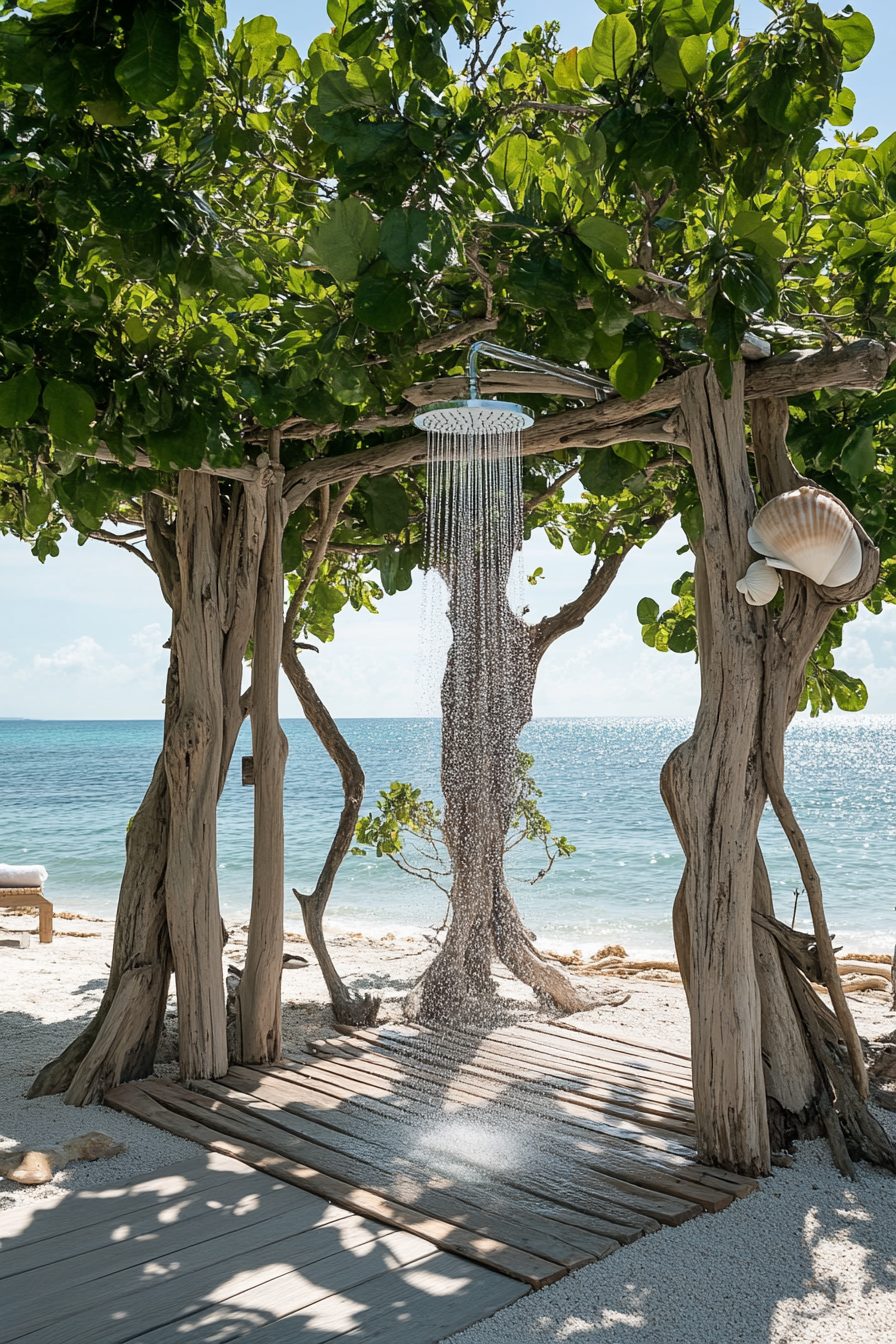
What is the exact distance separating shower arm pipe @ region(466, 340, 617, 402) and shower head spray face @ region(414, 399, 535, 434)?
0.04 meters

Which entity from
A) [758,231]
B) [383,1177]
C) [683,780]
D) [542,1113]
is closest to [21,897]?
[542,1113]

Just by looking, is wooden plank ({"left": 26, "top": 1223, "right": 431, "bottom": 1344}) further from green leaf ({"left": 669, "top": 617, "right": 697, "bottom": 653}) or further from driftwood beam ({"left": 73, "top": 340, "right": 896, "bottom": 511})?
green leaf ({"left": 669, "top": 617, "right": 697, "bottom": 653})

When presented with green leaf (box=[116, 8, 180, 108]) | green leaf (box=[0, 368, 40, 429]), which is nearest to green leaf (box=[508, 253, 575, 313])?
green leaf (box=[116, 8, 180, 108])

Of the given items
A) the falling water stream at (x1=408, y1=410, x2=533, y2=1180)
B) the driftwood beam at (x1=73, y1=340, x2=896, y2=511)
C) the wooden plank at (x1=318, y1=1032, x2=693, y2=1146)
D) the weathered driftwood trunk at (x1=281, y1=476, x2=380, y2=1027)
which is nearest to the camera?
the driftwood beam at (x1=73, y1=340, x2=896, y2=511)

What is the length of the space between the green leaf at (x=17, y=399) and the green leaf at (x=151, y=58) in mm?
977

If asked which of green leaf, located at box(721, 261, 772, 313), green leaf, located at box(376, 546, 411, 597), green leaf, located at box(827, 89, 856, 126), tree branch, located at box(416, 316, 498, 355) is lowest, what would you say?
green leaf, located at box(376, 546, 411, 597)

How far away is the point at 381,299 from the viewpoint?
2.08m

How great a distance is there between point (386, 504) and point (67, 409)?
175cm

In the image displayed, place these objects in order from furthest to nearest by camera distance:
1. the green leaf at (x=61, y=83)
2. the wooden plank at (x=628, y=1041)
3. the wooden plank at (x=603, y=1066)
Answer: the wooden plank at (x=628, y=1041), the wooden plank at (x=603, y=1066), the green leaf at (x=61, y=83)

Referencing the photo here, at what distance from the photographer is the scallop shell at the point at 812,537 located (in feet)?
8.56

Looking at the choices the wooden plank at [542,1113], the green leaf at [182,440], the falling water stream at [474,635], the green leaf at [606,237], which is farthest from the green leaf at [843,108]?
the wooden plank at [542,1113]

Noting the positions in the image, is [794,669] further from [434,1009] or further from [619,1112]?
[434,1009]

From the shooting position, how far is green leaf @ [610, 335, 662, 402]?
2.56 m

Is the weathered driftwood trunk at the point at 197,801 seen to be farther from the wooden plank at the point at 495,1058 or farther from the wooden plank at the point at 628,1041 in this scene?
the wooden plank at the point at 628,1041
